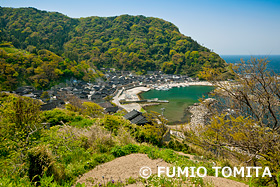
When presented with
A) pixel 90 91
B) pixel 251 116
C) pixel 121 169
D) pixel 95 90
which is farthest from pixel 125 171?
pixel 95 90

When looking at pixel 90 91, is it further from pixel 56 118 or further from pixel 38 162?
pixel 38 162

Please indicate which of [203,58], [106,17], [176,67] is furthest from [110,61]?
[106,17]

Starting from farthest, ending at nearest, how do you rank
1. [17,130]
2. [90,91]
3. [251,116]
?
[90,91], [17,130], [251,116]

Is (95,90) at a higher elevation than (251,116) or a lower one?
lower

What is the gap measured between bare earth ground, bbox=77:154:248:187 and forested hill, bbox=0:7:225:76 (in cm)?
5874

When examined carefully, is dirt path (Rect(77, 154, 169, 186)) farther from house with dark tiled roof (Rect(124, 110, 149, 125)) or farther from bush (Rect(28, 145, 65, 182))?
house with dark tiled roof (Rect(124, 110, 149, 125))

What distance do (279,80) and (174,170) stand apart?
11.9 ft

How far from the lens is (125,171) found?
164 inches

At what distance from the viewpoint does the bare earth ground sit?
142 inches

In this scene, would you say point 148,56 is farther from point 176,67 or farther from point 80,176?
point 80,176
